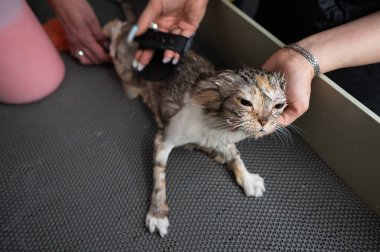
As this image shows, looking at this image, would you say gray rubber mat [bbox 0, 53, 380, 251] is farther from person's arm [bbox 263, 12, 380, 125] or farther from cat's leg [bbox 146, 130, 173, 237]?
person's arm [bbox 263, 12, 380, 125]

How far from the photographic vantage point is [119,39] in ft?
4.51

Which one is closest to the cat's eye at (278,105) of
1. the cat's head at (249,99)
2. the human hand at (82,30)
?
the cat's head at (249,99)

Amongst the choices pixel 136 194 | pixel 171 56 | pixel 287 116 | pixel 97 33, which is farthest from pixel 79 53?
pixel 287 116

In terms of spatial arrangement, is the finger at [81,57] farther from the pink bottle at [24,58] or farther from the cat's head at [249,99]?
the cat's head at [249,99]

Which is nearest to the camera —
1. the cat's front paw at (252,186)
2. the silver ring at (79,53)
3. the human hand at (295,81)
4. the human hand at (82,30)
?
the human hand at (295,81)

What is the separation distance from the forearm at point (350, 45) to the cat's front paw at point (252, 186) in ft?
1.41

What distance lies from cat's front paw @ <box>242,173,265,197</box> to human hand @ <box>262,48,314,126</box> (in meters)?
0.26

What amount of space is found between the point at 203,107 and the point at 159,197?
13.3 inches

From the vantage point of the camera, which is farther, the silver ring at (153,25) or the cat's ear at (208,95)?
the silver ring at (153,25)

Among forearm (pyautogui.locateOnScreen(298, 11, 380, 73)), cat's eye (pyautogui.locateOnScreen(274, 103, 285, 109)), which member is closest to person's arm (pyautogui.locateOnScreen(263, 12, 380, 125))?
forearm (pyautogui.locateOnScreen(298, 11, 380, 73))

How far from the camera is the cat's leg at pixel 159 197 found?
1.03 meters

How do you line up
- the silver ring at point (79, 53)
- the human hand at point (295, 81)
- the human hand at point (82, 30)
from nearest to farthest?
the human hand at point (295, 81) < the human hand at point (82, 30) < the silver ring at point (79, 53)

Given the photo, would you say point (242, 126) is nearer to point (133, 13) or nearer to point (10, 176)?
point (10, 176)

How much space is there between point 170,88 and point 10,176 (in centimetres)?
66
